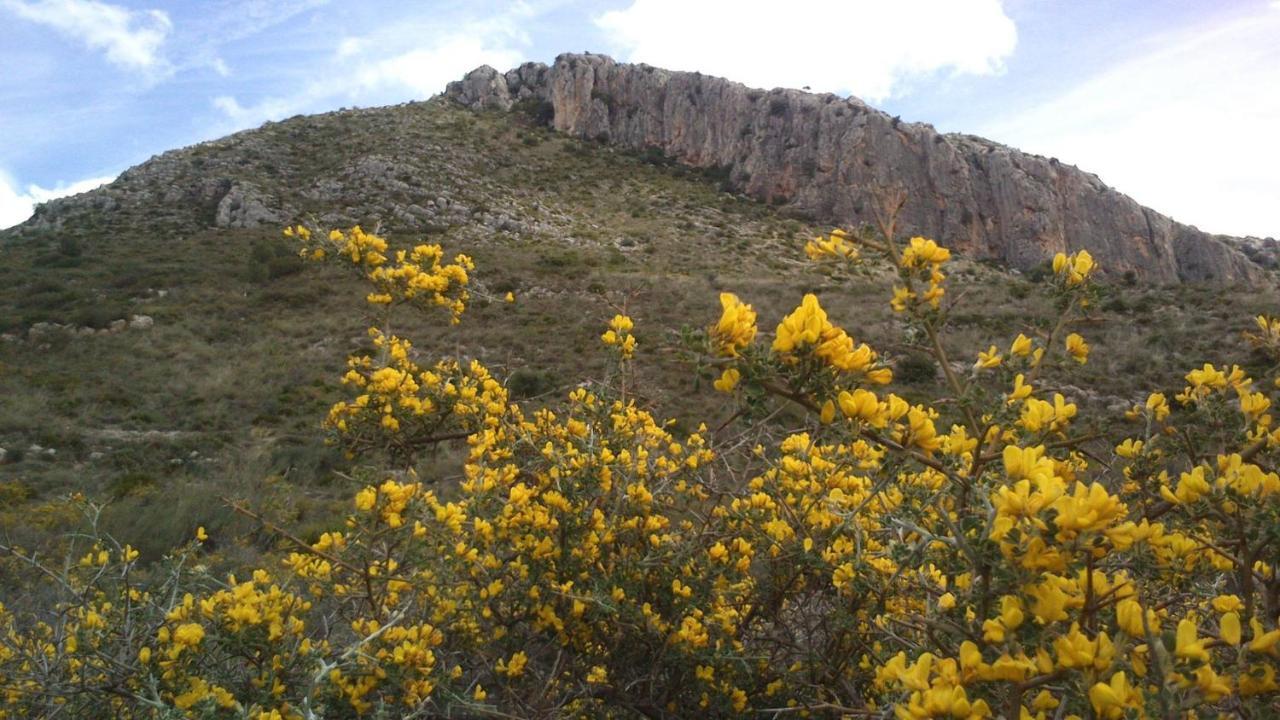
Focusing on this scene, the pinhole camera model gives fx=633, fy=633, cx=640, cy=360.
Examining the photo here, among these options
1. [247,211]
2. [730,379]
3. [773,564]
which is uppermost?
[247,211]

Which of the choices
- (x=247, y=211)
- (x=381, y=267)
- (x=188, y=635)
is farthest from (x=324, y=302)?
(x=188, y=635)

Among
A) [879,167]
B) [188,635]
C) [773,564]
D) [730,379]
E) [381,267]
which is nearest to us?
[730,379]

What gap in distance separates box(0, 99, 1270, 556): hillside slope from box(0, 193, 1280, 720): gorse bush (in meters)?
0.26

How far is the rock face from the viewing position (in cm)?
4134

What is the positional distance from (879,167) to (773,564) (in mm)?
44383

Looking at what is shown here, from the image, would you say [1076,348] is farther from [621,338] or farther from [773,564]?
[621,338]

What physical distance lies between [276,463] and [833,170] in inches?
1551

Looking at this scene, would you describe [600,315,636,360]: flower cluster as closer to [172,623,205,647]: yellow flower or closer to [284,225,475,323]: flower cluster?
[284,225,475,323]: flower cluster

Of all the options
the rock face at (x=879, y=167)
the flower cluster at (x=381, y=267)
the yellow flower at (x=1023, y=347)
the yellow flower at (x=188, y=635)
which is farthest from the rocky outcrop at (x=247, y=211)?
the yellow flower at (x=1023, y=347)

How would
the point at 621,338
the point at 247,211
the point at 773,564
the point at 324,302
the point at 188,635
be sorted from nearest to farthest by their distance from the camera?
the point at 188,635 < the point at 773,564 < the point at 621,338 < the point at 324,302 < the point at 247,211

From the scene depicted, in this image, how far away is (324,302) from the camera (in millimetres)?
21359

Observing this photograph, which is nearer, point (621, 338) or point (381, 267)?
point (621, 338)

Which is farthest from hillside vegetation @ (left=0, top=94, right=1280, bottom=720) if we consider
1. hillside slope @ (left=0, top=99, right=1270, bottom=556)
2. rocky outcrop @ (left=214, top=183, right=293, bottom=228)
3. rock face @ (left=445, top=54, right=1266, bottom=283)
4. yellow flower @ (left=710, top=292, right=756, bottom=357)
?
rock face @ (left=445, top=54, right=1266, bottom=283)

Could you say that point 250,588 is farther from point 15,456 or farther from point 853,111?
point 853,111
